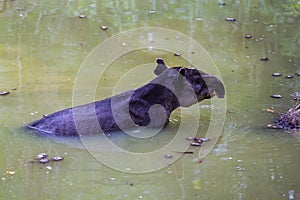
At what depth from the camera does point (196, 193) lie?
561 cm

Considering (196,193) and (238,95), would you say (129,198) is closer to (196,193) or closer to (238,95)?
(196,193)

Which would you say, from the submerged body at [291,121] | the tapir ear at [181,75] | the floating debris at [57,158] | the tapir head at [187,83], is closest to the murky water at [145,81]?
the floating debris at [57,158]

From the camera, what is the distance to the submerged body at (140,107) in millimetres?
6773

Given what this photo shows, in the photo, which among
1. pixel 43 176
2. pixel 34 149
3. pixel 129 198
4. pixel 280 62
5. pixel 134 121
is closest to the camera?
pixel 129 198

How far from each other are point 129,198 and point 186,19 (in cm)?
598

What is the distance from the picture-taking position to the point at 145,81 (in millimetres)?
8359

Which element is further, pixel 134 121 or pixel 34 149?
pixel 134 121

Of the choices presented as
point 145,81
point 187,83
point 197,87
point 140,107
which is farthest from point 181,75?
point 145,81

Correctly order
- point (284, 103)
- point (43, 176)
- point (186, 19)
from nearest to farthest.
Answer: point (43, 176) < point (284, 103) < point (186, 19)

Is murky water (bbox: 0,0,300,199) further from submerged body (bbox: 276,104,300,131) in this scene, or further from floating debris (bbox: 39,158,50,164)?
submerged body (bbox: 276,104,300,131)

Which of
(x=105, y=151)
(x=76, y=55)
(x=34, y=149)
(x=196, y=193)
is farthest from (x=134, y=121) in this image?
(x=76, y=55)

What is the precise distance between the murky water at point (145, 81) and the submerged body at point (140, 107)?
0.19 meters

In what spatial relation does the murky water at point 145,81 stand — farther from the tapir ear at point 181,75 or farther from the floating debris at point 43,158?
the tapir ear at point 181,75

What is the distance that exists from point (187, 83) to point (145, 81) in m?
1.33
